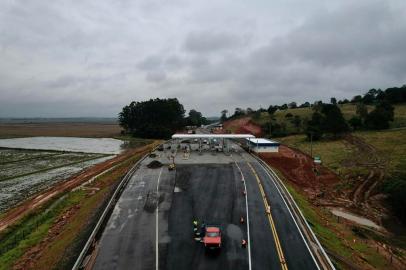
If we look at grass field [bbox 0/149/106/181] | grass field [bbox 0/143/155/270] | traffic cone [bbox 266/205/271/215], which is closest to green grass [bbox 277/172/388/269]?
traffic cone [bbox 266/205/271/215]

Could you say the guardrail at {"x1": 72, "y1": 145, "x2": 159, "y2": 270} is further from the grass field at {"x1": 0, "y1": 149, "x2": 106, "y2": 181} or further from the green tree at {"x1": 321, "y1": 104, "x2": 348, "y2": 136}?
the green tree at {"x1": 321, "y1": 104, "x2": 348, "y2": 136}

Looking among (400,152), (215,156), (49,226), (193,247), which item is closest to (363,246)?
(193,247)

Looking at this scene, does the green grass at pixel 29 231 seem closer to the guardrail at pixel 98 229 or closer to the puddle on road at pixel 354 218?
the guardrail at pixel 98 229

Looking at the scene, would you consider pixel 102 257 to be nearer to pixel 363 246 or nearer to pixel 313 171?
pixel 363 246

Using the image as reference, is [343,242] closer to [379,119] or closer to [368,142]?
[368,142]

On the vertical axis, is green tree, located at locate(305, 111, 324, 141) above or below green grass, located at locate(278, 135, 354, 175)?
above
